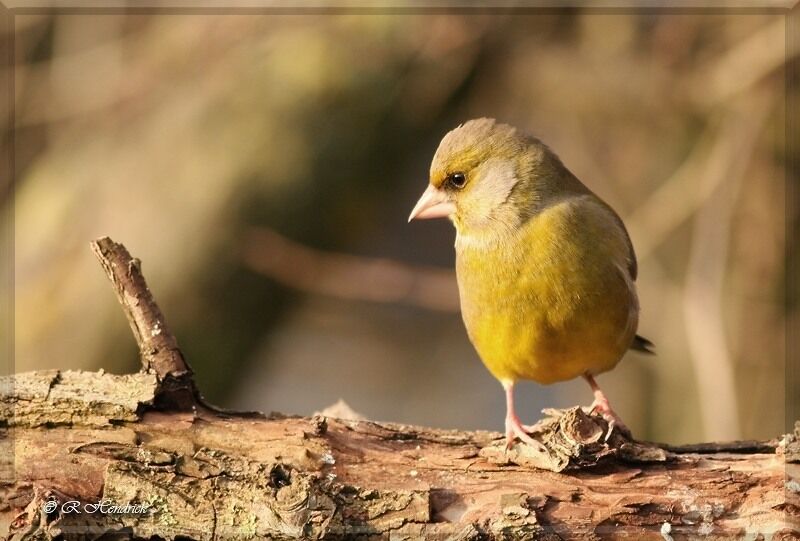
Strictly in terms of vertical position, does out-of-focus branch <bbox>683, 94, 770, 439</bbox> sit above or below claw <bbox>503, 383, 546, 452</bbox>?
above

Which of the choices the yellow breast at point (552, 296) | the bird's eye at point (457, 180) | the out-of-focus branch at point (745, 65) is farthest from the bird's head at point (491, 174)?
the out-of-focus branch at point (745, 65)

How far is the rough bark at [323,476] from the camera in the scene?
3.29 meters

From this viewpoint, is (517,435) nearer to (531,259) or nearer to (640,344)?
(531,259)

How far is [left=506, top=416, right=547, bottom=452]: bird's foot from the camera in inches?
144

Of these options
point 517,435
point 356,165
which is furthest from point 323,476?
point 356,165

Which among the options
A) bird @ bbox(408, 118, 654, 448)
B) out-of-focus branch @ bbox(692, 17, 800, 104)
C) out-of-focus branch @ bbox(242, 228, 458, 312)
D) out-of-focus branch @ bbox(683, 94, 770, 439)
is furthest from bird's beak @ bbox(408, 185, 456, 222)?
out-of-focus branch @ bbox(692, 17, 800, 104)

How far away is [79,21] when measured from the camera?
764cm

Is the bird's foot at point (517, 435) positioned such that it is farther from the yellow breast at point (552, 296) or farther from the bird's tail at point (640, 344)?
the bird's tail at point (640, 344)

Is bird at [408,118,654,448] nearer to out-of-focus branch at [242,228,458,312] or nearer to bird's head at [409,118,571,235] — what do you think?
bird's head at [409,118,571,235]

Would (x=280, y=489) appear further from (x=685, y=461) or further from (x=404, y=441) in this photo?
(x=685, y=461)

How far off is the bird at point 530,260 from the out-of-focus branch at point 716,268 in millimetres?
1841

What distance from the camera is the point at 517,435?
12.5 feet

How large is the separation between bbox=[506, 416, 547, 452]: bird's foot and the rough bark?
36 millimetres

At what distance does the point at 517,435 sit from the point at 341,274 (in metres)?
3.83
